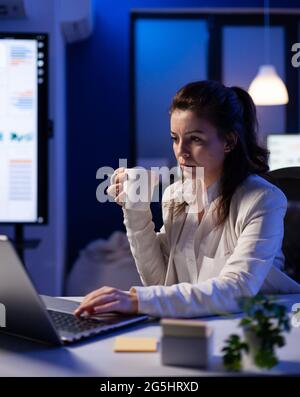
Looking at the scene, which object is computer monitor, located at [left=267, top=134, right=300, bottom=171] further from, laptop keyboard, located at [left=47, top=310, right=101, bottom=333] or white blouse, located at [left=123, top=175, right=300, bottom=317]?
laptop keyboard, located at [left=47, top=310, right=101, bottom=333]

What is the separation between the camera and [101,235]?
15.6 ft

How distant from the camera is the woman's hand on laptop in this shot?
3.66 ft

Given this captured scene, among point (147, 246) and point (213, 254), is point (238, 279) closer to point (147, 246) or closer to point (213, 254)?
point (213, 254)

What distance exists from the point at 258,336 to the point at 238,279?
39 centimetres

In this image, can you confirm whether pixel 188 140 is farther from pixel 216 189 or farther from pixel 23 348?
pixel 23 348

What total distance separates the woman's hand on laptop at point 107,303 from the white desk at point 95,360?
52 millimetres

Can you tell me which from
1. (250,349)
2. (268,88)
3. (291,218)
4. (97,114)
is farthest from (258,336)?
(97,114)

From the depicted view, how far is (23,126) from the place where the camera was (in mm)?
2588

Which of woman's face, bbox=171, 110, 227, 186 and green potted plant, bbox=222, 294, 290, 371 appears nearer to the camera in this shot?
green potted plant, bbox=222, 294, 290, 371

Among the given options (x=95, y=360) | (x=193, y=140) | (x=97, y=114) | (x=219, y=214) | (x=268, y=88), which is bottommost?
(x=95, y=360)

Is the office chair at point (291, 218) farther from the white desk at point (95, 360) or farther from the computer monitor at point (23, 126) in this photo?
the computer monitor at point (23, 126)

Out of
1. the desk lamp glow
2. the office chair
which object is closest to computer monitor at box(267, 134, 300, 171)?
the desk lamp glow

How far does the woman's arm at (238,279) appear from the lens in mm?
1157
